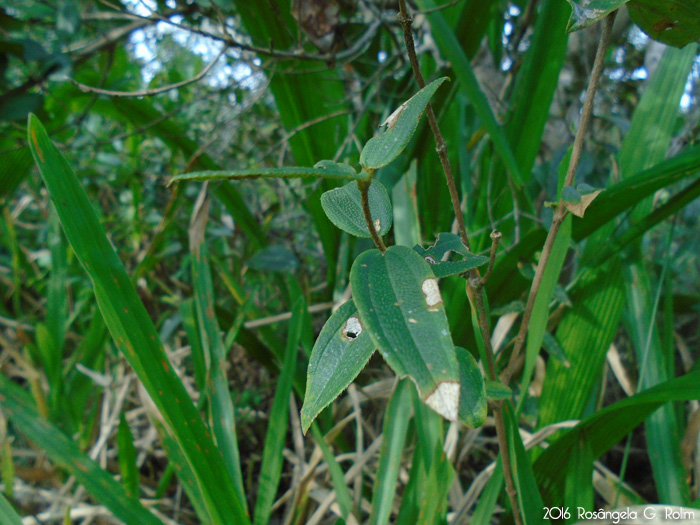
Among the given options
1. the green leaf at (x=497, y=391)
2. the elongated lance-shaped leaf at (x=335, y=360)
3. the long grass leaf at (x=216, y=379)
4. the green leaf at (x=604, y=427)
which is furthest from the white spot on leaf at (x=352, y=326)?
the long grass leaf at (x=216, y=379)

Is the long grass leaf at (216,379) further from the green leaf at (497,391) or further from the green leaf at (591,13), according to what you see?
the green leaf at (591,13)

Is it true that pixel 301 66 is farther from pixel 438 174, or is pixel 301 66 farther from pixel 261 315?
pixel 261 315

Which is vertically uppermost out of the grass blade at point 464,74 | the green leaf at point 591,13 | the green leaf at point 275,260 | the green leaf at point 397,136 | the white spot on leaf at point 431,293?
the grass blade at point 464,74

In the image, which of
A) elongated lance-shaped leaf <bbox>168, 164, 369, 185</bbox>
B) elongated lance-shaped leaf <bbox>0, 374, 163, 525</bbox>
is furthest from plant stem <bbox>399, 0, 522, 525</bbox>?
elongated lance-shaped leaf <bbox>0, 374, 163, 525</bbox>

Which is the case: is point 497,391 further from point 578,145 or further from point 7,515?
point 7,515

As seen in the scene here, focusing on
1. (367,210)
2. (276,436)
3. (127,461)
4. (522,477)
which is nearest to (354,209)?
(367,210)

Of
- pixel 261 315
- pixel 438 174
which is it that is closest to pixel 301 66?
pixel 438 174

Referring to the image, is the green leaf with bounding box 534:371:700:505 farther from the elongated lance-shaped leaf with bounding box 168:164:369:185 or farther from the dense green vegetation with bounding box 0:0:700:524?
the elongated lance-shaped leaf with bounding box 168:164:369:185
